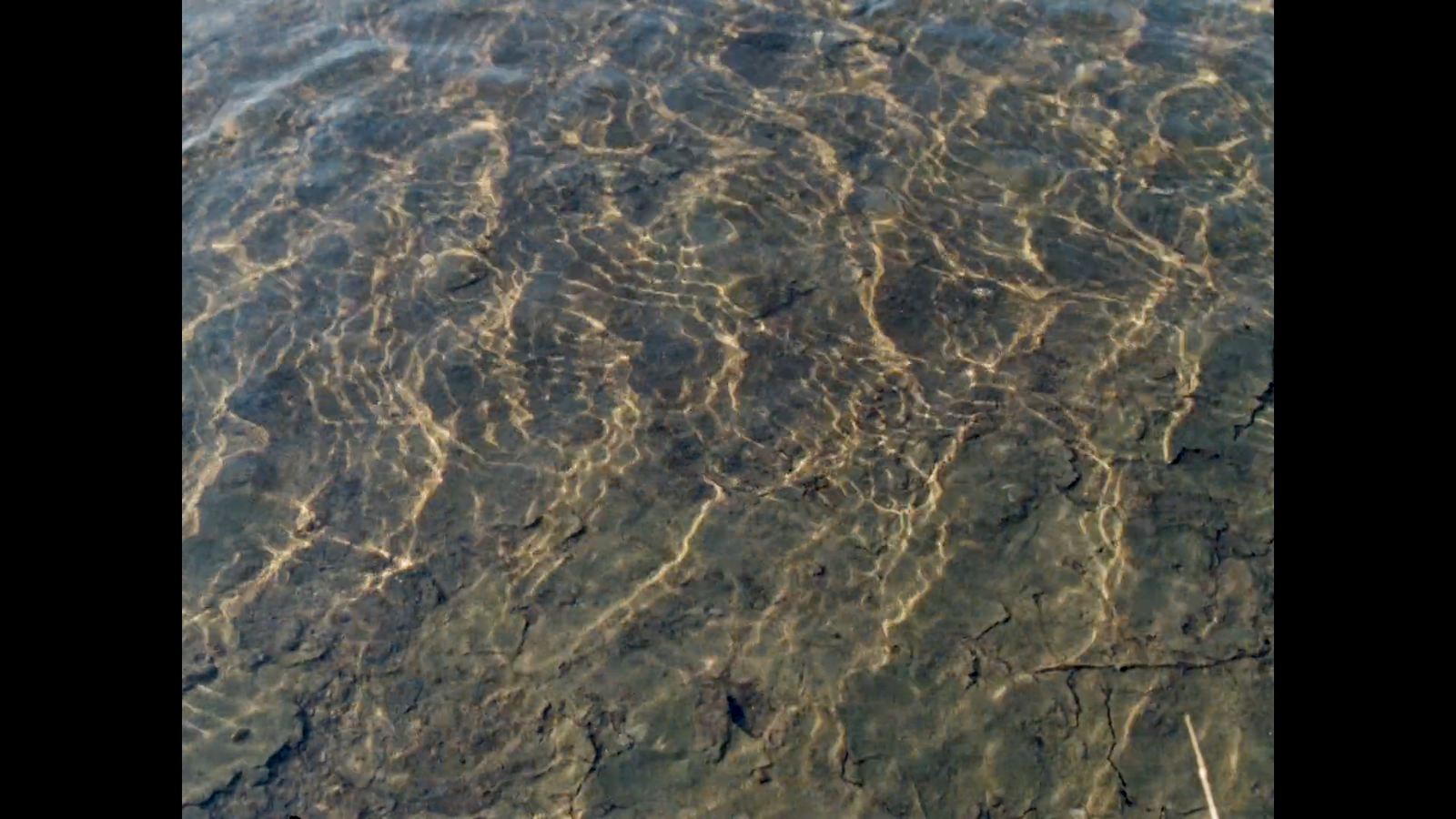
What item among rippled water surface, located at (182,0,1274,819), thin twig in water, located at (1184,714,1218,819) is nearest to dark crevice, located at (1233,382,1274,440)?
rippled water surface, located at (182,0,1274,819)

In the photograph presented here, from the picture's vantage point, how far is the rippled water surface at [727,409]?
4.41 metres

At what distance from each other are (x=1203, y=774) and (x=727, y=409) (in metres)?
2.21

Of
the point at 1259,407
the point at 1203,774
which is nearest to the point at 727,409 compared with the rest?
the point at 1259,407

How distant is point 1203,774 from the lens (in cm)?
427

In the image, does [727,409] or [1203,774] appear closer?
[1203,774]

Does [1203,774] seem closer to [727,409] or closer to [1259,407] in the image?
[1259,407]

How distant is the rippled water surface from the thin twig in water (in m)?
0.02

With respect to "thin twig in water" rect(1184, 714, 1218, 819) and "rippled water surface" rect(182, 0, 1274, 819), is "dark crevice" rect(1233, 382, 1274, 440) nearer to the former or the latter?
"rippled water surface" rect(182, 0, 1274, 819)

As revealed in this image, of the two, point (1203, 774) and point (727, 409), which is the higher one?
point (727, 409)

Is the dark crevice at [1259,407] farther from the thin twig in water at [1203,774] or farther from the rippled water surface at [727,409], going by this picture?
the thin twig in water at [1203,774]

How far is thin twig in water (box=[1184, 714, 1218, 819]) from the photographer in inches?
165
